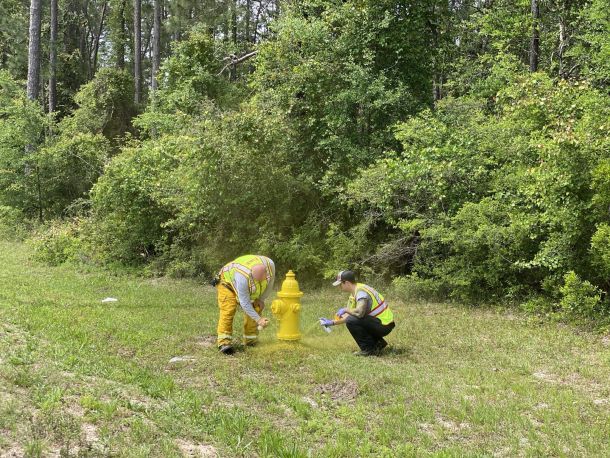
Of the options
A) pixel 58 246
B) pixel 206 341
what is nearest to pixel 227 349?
pixel 206 341

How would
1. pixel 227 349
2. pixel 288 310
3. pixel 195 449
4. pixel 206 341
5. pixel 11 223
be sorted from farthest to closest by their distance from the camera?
Result: pixel 11 223, pixel 206 341, pixel 288 310, pixel 227 349, pixel 195 449

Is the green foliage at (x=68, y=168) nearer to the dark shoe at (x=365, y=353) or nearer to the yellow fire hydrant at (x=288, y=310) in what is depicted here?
the yellow fire hydrant at (x=288, y=310)

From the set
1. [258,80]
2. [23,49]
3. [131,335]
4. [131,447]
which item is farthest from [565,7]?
[23,49]

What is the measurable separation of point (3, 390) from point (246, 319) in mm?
3530

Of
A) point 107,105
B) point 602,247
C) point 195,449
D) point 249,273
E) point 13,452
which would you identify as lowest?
point 195,449

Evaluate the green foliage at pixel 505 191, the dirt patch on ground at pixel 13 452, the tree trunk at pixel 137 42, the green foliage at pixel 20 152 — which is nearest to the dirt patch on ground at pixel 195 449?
the dirt patch on ground at pixel 13 452

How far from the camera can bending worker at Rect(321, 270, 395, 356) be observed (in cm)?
723

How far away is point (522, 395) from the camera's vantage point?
18.9 ft

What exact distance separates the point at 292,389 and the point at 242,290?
179 centimetres

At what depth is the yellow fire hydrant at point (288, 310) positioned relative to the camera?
25.3 feet

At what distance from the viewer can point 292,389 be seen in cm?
585

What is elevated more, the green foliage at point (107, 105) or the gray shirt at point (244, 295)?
the green foliage at point (107, 105)

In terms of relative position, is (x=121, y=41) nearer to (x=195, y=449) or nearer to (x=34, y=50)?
(x=34, y=50)

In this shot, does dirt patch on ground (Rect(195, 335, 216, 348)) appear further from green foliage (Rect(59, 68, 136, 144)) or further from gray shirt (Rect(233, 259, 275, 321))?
green foliage (Rect(59, 68, 136, 144))
